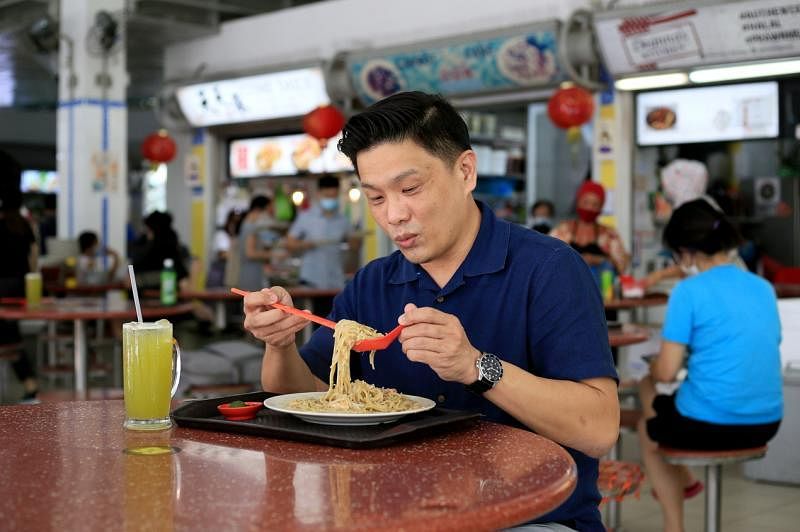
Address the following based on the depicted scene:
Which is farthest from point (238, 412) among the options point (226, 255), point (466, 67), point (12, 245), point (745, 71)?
point (226, 255)

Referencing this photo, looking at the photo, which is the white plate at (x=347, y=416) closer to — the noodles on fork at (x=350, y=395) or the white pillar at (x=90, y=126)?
the noodles on fork at (x=350, y=395)

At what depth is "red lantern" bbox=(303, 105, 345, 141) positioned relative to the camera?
29.3 feet

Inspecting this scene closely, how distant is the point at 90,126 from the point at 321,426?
360 inches

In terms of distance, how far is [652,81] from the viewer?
778 cm

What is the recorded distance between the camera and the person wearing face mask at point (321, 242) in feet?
26.2

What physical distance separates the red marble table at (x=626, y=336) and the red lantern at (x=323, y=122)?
4.83 metres

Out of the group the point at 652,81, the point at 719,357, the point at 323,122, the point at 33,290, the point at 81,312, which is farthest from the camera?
the point at 323,122

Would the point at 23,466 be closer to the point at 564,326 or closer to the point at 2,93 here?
the point at 564,326

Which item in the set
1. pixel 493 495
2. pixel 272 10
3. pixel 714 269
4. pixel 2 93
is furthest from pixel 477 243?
pixel 2 93

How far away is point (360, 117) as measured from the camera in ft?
6.34

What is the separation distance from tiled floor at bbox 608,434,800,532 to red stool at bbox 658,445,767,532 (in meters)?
0.62

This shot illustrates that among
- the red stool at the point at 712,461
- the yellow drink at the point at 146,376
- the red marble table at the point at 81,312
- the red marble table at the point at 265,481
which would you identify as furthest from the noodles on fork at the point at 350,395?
the red marble table at the point at 81,312

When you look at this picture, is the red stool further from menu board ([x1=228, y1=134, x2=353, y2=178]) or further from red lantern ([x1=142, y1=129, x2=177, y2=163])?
red lantern ([x1=142, y1=129, x2=177, y2=163])

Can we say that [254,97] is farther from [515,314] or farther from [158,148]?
[515,314]
